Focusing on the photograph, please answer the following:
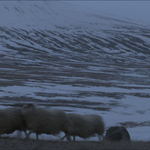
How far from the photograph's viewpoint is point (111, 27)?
12681cm

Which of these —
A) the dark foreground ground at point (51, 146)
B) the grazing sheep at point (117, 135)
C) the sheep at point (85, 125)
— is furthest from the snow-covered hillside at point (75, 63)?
the dark foreground ground at point (51, 146)

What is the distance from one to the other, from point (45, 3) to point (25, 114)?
14758cm

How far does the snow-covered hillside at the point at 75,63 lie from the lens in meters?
21.4

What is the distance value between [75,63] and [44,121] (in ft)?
184

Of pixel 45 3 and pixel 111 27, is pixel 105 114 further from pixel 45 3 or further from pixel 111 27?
pixel 45 3

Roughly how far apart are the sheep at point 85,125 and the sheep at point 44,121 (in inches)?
14.8

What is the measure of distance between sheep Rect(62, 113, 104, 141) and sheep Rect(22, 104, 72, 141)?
37 cm

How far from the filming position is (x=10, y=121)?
8766 mm

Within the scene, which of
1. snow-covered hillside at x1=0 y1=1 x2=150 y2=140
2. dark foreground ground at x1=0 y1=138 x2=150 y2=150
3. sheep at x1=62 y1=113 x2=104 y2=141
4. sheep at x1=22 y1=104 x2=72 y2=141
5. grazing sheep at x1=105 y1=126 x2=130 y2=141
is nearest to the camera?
dark foreground ground at x1=0 y1=138 x2=150 y2=150

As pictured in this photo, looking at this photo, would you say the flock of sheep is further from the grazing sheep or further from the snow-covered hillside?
the snow-covered hillside

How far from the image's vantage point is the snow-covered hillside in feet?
70.3

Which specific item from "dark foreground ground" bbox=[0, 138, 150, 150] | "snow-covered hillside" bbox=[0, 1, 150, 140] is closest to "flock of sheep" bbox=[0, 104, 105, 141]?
"dark foreground ground" bbox=[0, 138, 150, 150]

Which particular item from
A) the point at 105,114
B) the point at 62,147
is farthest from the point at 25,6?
the point at 62,147

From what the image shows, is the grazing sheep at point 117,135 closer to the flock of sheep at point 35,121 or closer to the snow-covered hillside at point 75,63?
the flock of sheep at point 35,121
